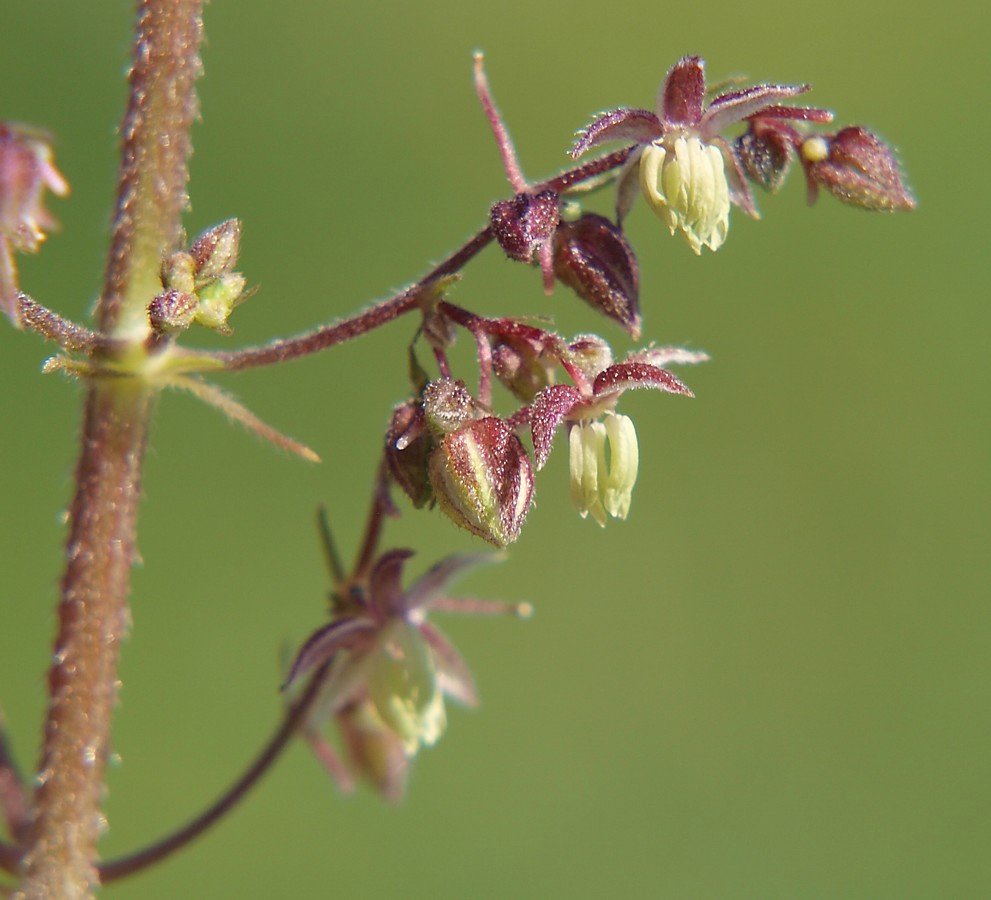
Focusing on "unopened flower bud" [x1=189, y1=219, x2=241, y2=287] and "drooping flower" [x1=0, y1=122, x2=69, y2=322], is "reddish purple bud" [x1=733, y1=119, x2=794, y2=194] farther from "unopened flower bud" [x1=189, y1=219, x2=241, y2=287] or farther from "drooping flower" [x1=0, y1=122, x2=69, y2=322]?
"drooping flower" [x1=0, y1=122, x2=69, y2=322]

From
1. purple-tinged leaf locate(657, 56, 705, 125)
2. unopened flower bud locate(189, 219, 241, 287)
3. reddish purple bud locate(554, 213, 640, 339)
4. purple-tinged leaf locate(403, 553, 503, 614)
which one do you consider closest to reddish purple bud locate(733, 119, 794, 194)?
purple-tinged leaf locate(657, 56, 705, 125)

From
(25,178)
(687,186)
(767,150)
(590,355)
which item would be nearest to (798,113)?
(767,150)

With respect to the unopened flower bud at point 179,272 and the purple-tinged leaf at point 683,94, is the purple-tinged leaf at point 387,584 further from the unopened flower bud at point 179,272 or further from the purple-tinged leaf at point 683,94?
the purple-tinged leaf at point 683,94

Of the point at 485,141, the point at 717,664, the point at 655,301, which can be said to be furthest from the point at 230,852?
the point at 485,141

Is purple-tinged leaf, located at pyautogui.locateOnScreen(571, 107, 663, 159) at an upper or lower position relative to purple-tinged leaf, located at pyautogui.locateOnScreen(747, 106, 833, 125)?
upper

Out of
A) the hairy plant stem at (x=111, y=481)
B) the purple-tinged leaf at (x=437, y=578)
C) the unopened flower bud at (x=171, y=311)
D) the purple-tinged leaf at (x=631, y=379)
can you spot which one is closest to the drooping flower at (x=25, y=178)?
the unopened flower bud at (x=171, y=311)
